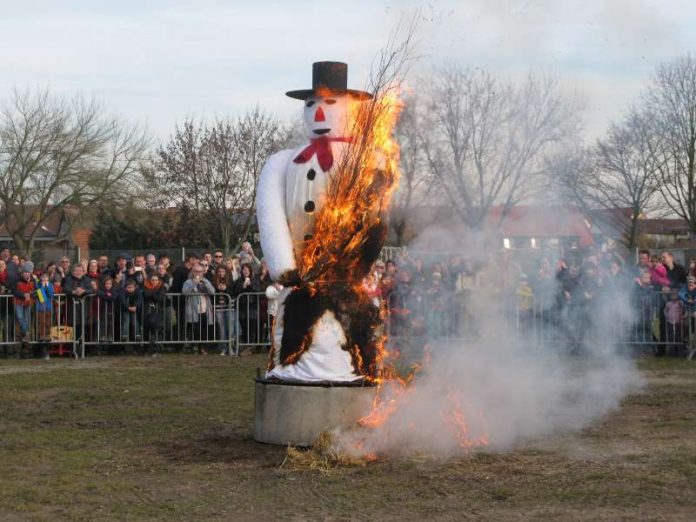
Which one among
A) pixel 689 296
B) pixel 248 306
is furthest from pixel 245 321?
pixel 689 296

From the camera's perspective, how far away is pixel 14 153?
42594mm

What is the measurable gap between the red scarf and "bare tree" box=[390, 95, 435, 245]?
1.90 ft

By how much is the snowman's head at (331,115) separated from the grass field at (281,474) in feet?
9.28

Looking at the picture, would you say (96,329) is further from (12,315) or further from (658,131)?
(658,131)

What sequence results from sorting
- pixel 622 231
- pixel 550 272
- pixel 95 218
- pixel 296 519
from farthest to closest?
pixel 95 218, pixel 622 231, pixel 550 272, pixel 296 519

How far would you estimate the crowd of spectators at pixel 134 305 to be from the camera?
17.3 m

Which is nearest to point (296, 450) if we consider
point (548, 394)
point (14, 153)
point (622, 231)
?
point (548, 394)

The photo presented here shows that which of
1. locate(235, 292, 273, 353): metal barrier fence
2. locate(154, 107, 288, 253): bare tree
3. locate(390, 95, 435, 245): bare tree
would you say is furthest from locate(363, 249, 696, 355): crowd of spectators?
locate(154, 107, 288, 253): bare tree

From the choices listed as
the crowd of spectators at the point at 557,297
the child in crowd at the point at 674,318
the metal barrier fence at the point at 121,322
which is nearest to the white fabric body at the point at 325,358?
the crowd of spectators at the point at 557,297

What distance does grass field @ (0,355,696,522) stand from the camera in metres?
6.29

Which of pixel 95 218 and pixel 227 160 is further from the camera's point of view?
pixel 95 218

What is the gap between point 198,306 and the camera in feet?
58.4

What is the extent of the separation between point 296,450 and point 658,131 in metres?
6.94

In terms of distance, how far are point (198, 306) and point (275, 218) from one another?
963 centimetres
